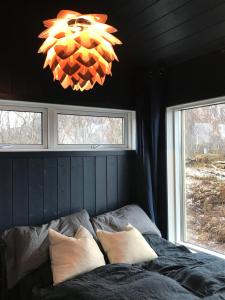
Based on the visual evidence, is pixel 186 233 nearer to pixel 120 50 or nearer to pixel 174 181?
pixel 174 181

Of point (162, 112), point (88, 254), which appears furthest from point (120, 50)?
point (88, 254)

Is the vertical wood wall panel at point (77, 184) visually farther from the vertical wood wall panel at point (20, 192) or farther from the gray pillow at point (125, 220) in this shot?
the vertical wood wall panel at point (20, 192)

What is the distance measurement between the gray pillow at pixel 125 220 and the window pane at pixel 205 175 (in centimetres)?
46

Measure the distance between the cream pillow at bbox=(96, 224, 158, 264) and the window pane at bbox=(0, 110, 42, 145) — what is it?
101 cm

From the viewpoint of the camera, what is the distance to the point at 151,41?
8.05 feet

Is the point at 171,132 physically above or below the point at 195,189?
above

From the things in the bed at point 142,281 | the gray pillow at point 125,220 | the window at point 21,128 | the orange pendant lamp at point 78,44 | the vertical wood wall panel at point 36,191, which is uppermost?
the orange pendant lamp at point 78,44

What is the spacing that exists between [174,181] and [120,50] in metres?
1.44

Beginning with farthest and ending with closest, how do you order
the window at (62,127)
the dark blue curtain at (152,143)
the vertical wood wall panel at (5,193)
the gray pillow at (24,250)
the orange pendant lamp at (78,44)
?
the dark blue curtain at (152,143), the window at (62,127), the vertical wood wall panel at (5,193), the gray pillow at (24,250), the orange pendant lamp at (78,44)

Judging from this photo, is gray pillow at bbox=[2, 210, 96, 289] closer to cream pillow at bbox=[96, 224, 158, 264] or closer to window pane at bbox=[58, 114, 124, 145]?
cream pillow at bbox=[96, 224, 158, 264]

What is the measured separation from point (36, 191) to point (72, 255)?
742 millimetres

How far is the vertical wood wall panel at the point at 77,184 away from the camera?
2.81m

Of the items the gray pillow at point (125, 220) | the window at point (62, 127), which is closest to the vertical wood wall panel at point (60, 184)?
the window at point (62, 127)

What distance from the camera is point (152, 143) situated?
3115mm
